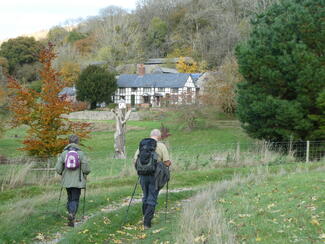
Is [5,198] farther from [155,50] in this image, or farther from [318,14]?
[155,50]

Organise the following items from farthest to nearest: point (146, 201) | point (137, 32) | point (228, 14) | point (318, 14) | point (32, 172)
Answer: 1. point (137, 32)
2. point (228, 14)
3. point (318, 14)
4. point (32, 172)
5. point (146, 201)

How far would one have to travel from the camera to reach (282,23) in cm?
2448

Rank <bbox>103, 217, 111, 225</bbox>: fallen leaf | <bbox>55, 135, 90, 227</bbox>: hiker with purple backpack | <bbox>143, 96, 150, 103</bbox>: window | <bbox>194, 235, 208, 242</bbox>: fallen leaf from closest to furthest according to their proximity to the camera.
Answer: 1. <bbox>194, 235, 208, 242</bbox>: fallen leaf
2. <bbox>103, 217, 111, 225</bbox>: fallen leaf
3. <bbox>55, 135, 90, 227</bbox>: hiker with purple backpack
4. <bbox>143, 96, 150, 103</bbox>: window

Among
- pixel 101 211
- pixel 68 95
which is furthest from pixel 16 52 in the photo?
pixel 101 211

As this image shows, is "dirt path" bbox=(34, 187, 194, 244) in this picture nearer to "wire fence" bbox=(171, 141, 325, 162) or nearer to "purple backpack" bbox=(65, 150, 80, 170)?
"purple backpack" bbox=(65, 150, 80, 170)

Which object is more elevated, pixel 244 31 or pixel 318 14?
pixel 244 31

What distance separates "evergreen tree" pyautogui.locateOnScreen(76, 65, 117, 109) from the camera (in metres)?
65.8

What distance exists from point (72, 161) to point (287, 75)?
16.9m

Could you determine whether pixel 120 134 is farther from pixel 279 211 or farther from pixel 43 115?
pixel 279 211

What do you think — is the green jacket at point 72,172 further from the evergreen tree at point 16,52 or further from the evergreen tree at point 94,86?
the evergreen tree at point 16,52

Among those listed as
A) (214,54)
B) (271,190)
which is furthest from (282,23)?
(214,54)

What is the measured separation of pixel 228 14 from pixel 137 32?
18413mm

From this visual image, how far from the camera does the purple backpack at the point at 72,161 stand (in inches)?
364

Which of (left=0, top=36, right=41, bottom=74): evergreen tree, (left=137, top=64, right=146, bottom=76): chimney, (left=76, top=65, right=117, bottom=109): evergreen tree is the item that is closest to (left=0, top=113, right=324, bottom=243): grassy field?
(left=76, top=65, right=117, bottom=109): evergreen tree
